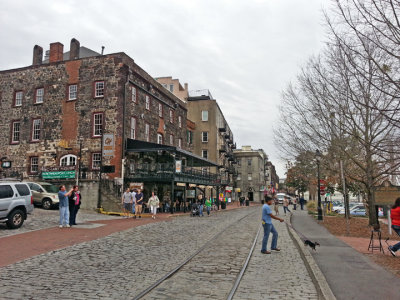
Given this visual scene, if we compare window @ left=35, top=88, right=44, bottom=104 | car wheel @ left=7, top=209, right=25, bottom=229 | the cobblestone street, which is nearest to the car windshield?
window @ left=35, top=88, right=44, bottom=104

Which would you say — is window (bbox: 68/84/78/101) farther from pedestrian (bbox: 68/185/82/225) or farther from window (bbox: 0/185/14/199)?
window (bbox: 0/185/14/199)

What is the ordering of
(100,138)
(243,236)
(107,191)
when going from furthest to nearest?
(100,138)
(107,191)
(243,236)

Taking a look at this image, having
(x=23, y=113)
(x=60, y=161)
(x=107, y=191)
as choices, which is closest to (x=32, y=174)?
(x=60, y=161)

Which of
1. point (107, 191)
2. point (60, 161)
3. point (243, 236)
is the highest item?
point (60, 161)

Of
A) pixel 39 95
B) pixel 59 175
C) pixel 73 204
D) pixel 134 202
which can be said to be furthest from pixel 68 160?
pixel 73 204

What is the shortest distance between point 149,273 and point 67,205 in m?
8.42

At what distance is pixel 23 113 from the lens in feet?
101

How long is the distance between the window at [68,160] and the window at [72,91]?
16.4ft

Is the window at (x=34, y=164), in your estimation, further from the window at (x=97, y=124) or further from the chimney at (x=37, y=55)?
the chimney at (x=37, y=55)

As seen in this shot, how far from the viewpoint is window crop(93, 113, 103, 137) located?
90.9ft

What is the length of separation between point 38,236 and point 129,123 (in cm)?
1722

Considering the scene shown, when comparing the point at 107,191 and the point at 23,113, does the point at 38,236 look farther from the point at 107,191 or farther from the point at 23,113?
the point at 23,113

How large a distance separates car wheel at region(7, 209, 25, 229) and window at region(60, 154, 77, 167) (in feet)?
49.5

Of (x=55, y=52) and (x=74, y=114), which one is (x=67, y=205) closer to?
(x=74, y=114)
